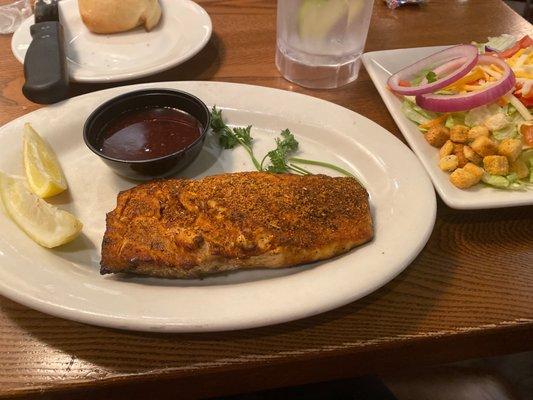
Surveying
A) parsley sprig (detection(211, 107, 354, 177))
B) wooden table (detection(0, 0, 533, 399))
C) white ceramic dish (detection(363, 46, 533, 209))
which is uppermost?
white ceramic dish (detection(363, 46, 533, 209))

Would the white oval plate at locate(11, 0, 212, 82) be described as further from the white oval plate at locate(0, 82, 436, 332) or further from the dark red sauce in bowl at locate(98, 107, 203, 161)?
the dark red sauce in bowl at locate(98, 107, 203, 161)

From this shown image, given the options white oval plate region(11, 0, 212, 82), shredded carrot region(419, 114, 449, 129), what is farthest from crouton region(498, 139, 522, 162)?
white oval plate region(11, 0, 212, 82)

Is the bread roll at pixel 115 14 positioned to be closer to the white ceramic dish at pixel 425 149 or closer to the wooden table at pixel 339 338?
the white ceramic dish at pixel 425 149

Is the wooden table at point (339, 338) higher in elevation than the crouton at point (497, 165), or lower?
lower

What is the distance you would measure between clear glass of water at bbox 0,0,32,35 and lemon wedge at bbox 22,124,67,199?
137 centimetres

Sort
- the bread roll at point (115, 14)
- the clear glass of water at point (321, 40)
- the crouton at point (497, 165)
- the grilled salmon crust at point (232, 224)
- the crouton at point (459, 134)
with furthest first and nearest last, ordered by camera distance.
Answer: the bread roll at point (115, 14)
the clear glass of water at point (321, 40)
the crouton at point (459, 134)
the crouton at point (497, 165)
the grilled salmon crust at point (232, 224)

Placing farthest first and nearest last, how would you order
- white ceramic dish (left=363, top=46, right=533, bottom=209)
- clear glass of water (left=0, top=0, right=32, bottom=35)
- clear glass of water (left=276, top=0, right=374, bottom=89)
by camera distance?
clear glass of water (left=0, top=0, right=32, bottom=35)
clear glass of water (left=276, top=0, right=374, bottom=89)
white ceramic dish (left=363, top=46, right=533, bottom=209)

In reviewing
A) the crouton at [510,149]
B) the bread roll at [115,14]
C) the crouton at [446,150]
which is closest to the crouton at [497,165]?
the crouton at [510,149]

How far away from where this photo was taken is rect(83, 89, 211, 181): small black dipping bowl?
178 cm

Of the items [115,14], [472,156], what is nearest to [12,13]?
[115,14]

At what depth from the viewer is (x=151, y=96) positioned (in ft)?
6.73

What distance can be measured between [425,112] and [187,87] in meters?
1.11

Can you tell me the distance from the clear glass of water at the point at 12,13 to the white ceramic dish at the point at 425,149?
2.12m

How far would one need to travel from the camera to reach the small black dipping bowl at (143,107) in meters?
1.78
